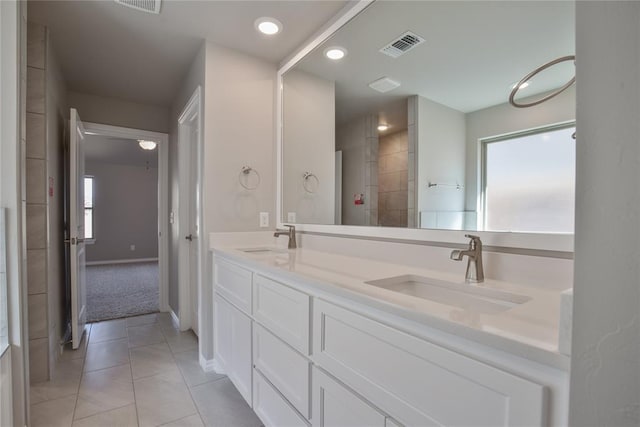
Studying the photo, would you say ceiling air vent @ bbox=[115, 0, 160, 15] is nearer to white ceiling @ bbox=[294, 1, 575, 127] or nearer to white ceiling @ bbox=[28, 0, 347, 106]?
white ceiling @ bbox=[28, 0, 347, 106]

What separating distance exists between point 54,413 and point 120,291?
3.04 metres

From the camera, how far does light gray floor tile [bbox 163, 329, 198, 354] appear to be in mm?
2622

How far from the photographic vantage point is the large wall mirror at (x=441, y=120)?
103 cm

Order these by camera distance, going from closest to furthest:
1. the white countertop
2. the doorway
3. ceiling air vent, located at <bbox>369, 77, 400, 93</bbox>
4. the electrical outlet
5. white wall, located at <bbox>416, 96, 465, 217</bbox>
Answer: the white countertop → white wall, located at <bbox>416, 96, 465, 217</bbox> → ceiling air vent, located at <bbox>369, 77, 400, 93</bbox> → the electrical outlet → the doorway

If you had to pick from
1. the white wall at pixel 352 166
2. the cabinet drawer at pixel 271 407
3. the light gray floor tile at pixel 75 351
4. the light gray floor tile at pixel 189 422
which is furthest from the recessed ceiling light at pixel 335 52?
the light gray floor tile at pixel 75 351

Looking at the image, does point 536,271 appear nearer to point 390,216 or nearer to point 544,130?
point 544,130

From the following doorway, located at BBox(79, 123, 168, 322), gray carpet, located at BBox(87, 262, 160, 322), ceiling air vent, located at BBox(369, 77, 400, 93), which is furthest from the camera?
doorway, located at BBox(79, 123, 168, 322)

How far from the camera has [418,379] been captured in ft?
2.51

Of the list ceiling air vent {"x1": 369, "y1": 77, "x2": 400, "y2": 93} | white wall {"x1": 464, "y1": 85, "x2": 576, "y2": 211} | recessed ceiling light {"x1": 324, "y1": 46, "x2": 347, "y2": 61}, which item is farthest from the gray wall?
white wall {"x1": 464, "y1": 85, "x2": 576, "y2": 211}

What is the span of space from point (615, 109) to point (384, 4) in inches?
59.9

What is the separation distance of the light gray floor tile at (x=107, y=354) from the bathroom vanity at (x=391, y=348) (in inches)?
51.3

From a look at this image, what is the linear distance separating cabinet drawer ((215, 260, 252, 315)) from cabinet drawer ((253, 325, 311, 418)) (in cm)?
19

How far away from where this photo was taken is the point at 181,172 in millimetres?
2982

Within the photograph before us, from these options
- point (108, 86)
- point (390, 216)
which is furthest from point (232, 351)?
point (108, 86)
